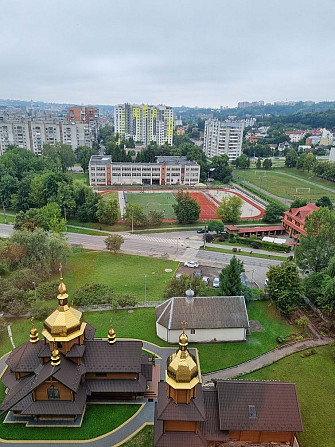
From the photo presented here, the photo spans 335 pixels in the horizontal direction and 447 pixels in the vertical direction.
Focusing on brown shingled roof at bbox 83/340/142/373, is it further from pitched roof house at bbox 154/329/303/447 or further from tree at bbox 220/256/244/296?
tree at bbox 220/256/244/296

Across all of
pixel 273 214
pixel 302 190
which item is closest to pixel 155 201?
pixel 273 214

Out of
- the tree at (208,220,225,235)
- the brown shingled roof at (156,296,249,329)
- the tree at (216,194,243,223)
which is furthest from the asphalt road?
the brown shingled roof at (156,296,249,329)

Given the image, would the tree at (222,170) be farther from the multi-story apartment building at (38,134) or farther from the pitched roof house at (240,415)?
the pitched roof house at (240,415)

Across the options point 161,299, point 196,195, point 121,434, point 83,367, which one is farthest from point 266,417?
point 196,195

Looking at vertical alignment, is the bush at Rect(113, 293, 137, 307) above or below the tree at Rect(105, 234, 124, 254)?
below

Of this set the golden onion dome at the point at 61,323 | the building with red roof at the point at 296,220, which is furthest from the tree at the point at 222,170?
the golden onion dome at the point at 61,323

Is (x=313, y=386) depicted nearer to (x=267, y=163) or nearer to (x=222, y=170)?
(x=222, y=170)

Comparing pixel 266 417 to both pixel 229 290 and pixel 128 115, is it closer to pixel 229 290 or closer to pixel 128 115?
pixel 229 290
